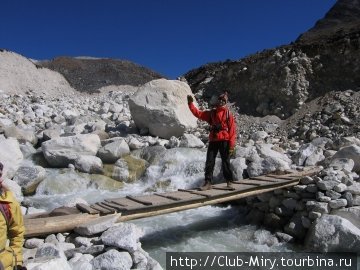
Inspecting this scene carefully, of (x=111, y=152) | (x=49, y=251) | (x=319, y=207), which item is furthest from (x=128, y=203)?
(x=111, y=152)

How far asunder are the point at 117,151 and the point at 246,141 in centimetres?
490

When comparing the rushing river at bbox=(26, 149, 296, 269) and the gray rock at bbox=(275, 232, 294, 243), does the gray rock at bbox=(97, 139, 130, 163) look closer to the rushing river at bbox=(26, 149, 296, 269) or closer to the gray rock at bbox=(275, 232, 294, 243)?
the rushing river at bbox=(26, 149, 296, 269)

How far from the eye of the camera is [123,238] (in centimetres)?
506

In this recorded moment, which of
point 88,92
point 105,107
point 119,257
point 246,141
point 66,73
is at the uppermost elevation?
point 66,73

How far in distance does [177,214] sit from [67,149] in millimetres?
4423

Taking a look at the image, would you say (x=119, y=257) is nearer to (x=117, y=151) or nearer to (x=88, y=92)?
(x=117, y=151)

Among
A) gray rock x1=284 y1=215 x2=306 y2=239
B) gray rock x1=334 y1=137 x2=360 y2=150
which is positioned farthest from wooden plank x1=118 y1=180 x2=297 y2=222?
gray rock x1=334 y1=137 x2=360 y2=150

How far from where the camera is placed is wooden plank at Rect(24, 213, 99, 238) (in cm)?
523

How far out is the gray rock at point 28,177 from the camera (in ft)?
32.3

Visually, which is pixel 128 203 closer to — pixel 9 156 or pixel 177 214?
pixel 177 214

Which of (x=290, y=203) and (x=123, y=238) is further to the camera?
(x=290, y=203)

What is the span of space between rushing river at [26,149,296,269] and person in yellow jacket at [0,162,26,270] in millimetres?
3247

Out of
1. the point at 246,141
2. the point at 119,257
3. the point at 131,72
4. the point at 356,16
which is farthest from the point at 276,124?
the point at 131,72

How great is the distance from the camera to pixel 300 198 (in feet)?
27.1
